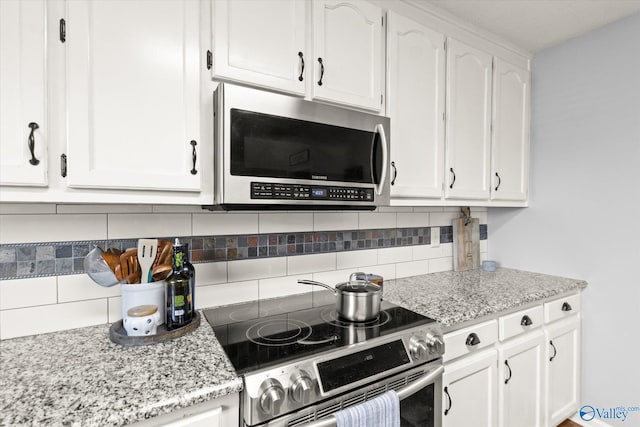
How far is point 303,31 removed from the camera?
4.41 ft

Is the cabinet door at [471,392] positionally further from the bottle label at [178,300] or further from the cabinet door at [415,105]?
the bottle label at [178,300]

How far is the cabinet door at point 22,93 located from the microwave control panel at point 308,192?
2.03 feet

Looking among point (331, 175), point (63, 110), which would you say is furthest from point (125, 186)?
point (331, 175)

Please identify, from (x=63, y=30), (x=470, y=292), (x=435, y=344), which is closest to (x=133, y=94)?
(x=63, y=30)

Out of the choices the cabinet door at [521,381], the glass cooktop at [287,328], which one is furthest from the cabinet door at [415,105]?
the cabinet door at [521,381]

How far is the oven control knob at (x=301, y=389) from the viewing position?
3.07ft

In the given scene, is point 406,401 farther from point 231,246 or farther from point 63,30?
point 63,30

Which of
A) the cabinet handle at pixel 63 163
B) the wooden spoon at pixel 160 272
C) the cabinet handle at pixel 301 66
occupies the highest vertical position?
the cabinet handle at pixel 301 66

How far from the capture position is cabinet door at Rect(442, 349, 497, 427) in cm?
138

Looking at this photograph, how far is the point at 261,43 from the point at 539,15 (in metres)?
1.60

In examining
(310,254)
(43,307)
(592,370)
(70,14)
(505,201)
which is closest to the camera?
(70,14)

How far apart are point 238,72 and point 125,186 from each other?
565 millimetres

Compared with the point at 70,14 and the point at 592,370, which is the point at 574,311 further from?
the point at 70,14

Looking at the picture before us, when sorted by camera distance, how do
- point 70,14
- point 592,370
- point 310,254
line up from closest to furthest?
point 70,14
point 310,254
point 592,370
